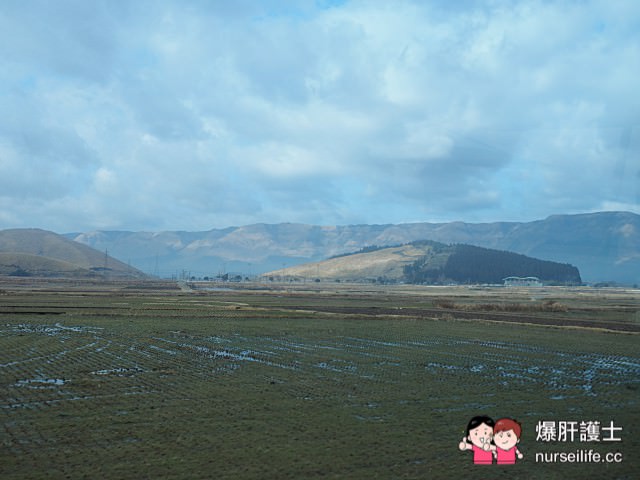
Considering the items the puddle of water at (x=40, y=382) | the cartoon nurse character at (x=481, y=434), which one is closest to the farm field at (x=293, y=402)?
the puddle of water at (x=40, y=382)

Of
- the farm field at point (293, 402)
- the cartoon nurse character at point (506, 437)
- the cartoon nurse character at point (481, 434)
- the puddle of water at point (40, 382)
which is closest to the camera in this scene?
the cartoon nurse character at point (481, 434)

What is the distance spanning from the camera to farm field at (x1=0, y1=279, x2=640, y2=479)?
10.5m

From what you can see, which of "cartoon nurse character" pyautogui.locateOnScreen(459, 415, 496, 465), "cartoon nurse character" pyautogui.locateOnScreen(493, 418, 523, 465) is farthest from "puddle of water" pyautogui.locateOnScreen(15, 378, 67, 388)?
"cartoon nurse character" pyautogui.locateOnScreen(493, 418, 523, 465)

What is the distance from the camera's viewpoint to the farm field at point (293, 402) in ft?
34.4

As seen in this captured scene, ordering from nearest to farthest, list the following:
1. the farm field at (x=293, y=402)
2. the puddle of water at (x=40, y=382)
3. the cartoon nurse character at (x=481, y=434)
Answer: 1. the cartoon nurse character at (x=481, y=434)
2. the farm field at (x=293, y=402)
3. the puddle of water at (x=40, y=382)

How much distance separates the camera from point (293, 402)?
15.8 metres

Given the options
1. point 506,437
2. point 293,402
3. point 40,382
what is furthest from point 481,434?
point 40,382

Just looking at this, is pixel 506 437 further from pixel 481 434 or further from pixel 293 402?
pixel 293 402

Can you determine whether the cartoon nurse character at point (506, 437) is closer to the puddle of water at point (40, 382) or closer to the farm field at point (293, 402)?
the farm field at point (293, 402)

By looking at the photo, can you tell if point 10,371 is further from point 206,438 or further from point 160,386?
point 206,438

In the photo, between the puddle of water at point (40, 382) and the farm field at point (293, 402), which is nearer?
the farm field at point (293, 402)

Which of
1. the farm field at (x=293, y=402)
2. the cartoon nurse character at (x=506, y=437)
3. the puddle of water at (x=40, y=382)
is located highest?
the cartoon nurse character at (x=506, y=437)

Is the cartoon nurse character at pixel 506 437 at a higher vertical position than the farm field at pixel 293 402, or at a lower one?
higher

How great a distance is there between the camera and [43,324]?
38344mm
